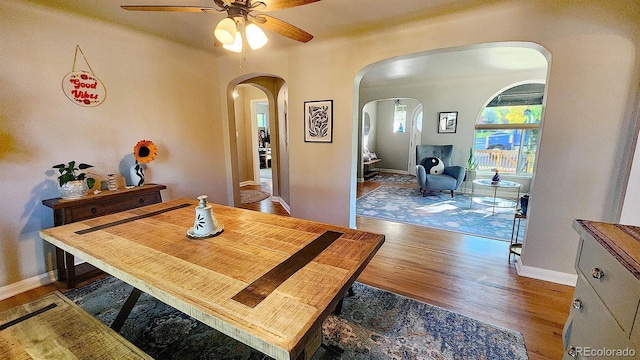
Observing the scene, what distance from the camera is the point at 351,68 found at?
2.86 m

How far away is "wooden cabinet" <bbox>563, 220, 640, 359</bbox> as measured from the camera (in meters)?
0.77

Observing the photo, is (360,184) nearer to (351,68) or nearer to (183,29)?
(351,68)

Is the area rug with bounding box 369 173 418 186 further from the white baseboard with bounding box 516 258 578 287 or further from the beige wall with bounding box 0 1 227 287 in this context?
the beige wall with bounding box 0 1 227 287

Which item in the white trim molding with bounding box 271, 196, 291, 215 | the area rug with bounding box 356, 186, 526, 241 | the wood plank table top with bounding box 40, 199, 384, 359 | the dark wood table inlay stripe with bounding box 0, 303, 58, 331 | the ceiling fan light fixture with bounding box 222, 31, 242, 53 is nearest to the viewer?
the wood plank table top with bounding box 40, 199, 384, 359

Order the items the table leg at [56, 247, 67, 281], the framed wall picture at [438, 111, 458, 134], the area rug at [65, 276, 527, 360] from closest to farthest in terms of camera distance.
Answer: the area rug at [65, 276, 527, 360], the table leg at [56, 247, 67, 281], the framed wall picture at [438, 111, 458, 134]

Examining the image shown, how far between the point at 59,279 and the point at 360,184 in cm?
557

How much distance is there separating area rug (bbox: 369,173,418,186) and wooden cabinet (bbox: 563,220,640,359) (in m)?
5.61

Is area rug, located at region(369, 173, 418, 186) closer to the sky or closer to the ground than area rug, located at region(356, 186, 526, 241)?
closer to the sky

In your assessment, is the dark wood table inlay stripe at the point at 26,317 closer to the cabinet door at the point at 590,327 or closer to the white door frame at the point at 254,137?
the cabinet door at the point at 590,327

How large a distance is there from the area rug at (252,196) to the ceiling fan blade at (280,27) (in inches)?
139

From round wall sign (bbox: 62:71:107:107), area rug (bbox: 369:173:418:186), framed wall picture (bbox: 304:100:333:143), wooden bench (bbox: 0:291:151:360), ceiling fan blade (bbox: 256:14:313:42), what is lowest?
area rug (bbox: 369:173:418:186)

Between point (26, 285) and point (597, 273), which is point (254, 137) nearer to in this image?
point (26, 285)

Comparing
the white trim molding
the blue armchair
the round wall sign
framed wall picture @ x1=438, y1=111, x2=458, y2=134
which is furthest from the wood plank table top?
framed wall picture @ x1=438, y1=111, x2=458, y2=134

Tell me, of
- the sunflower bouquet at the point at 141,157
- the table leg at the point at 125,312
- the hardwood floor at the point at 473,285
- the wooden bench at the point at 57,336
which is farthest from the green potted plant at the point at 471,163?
the wooden bench at the point at 57,336
